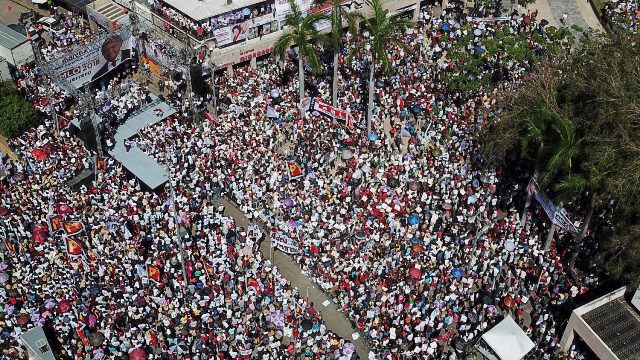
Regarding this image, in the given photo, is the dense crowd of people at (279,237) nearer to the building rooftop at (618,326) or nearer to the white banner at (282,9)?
the building rooftop at (618,326)

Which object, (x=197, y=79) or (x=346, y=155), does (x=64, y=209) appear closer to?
(x=197, y=79)

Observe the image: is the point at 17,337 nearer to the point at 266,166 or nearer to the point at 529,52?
the point at 266,166

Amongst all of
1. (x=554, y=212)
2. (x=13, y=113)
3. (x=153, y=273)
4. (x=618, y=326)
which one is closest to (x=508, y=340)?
(x=618, y=326)

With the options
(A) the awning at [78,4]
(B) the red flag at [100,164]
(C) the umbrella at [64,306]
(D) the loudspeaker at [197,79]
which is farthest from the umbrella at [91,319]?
(A) the awning at [78,4]

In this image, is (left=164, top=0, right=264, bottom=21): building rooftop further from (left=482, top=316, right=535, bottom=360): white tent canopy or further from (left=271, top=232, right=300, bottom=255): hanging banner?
(left=482, top=316, right=535, bottom=360): white tent canopy

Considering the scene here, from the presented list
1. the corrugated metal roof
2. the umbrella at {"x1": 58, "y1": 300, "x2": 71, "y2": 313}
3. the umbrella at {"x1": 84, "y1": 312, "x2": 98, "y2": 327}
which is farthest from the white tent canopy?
the corrugated metal roof

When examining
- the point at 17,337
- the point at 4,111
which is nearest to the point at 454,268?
the point at 17,337
